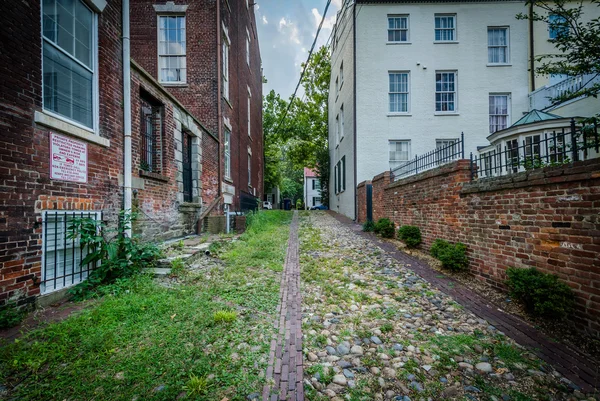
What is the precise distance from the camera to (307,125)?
2520 centimetres

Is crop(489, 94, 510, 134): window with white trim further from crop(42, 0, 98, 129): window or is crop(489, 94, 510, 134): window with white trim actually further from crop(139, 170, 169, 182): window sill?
crop(42, 0, 98, 129): window

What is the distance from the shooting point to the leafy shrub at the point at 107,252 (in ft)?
11.7

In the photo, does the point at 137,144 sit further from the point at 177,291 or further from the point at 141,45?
the point at 141,45

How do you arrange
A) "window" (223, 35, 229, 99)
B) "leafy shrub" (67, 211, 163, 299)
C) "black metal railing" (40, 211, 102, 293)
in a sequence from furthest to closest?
"window" (223, 35, 229, 99), "leafy shrub" (67, 211, 163, 299), "black metal railing" (40, 211, 102, 293)

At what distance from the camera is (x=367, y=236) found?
8.98 metres

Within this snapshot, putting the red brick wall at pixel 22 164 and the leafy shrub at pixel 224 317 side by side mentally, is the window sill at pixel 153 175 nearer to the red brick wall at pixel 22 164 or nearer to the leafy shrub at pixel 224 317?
the red brick wall at pixel 22 164

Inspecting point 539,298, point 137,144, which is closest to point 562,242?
point 539,298

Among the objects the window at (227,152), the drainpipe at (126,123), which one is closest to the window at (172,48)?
the window at (227,152)

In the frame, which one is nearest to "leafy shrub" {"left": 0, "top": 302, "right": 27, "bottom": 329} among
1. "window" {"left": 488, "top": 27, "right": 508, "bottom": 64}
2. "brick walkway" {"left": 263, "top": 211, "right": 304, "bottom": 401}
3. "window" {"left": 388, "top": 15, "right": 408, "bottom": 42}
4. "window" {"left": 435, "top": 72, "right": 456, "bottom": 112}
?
"brick walkway" {"left": 263, "top": 211, "right": 304, "bottom": 401}

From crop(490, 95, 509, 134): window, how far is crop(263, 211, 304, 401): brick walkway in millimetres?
15340

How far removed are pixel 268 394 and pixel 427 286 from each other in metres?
3.31

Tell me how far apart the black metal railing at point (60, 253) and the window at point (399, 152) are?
12940mm

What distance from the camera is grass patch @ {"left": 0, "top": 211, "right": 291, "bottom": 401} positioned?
74.9 inches

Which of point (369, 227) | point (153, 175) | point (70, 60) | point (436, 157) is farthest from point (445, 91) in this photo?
point (70, 60)
